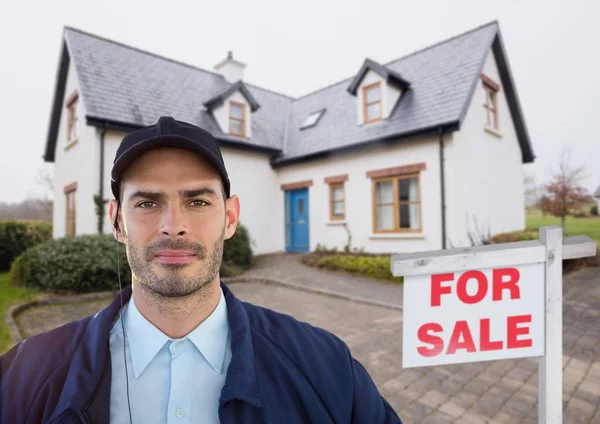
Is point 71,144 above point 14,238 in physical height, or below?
above

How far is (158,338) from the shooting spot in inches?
51.5

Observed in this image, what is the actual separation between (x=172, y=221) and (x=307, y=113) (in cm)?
1483

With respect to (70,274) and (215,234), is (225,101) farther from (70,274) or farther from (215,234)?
(215,234)

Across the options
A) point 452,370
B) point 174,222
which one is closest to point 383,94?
point 452,370

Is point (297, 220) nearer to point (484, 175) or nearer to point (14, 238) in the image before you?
point (484, 175)

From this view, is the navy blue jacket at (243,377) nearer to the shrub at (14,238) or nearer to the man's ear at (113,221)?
the man's ear at (113,221)

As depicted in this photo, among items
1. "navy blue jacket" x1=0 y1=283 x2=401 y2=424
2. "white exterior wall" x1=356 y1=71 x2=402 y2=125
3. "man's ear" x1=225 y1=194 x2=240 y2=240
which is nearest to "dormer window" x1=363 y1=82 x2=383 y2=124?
"white exterior wall" x1=356 y1=71 x2=402 y2=125

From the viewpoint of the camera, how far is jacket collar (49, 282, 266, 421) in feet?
3.78

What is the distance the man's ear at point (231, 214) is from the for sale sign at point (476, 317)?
53.4 inches

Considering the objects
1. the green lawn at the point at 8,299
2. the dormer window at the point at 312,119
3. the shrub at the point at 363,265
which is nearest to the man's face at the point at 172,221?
the green lawn at the point at 8,299

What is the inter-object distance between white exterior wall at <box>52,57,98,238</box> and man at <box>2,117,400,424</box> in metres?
9.95

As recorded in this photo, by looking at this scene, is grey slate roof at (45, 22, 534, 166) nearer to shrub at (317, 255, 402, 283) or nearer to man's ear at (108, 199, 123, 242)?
shrub at (317, 255, 402, 283)

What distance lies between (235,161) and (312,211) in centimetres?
330

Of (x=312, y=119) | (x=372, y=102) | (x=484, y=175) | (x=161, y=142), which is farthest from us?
(x=312, y=119)
